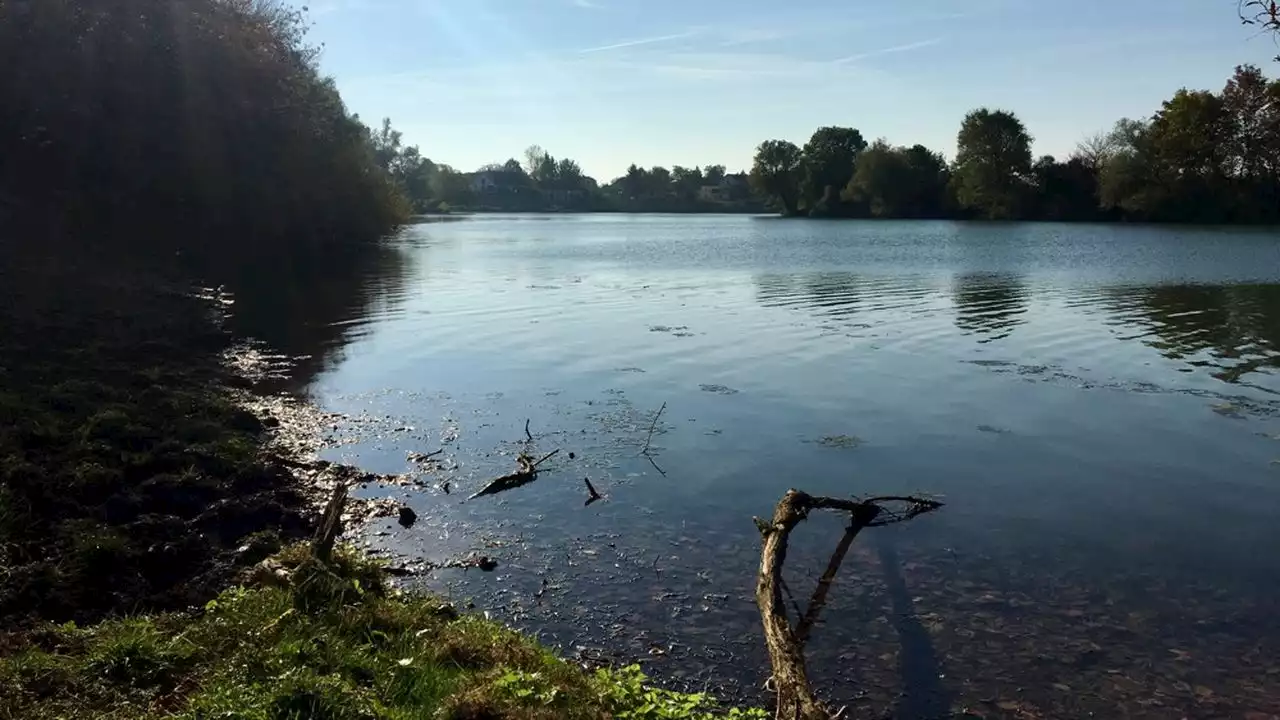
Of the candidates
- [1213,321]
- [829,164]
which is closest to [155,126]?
[1213,321]

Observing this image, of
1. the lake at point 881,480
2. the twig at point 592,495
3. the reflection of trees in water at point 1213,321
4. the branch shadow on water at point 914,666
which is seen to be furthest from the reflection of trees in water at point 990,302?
the branch shadow on water at point 914,666

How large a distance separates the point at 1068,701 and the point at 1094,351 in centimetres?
1681

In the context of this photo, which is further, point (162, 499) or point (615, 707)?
point (162, 499)

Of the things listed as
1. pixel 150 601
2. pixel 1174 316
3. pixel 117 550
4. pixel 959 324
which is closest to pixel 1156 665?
pixel 150 601

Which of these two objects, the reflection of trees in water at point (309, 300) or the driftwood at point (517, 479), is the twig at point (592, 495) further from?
the reflection of trees in water at point (309, 300)

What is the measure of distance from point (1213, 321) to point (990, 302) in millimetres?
6850

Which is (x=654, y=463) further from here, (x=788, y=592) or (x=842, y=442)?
(x=788, y=592)

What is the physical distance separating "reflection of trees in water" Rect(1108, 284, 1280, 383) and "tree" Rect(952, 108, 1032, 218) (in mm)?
72999

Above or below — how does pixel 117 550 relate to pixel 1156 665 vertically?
above

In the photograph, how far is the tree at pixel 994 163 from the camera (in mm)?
103125

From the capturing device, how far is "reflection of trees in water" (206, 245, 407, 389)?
22750mm

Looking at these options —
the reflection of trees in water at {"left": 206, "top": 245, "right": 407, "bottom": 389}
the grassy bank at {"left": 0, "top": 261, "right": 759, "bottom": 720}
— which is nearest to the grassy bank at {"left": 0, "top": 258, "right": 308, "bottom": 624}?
the grassy bank at {"left": 0, "top": 261, "right": 759, "bottom": 720}

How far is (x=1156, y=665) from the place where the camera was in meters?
7.31

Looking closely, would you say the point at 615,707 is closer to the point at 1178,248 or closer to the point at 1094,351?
Answer: the point at 1094,351
